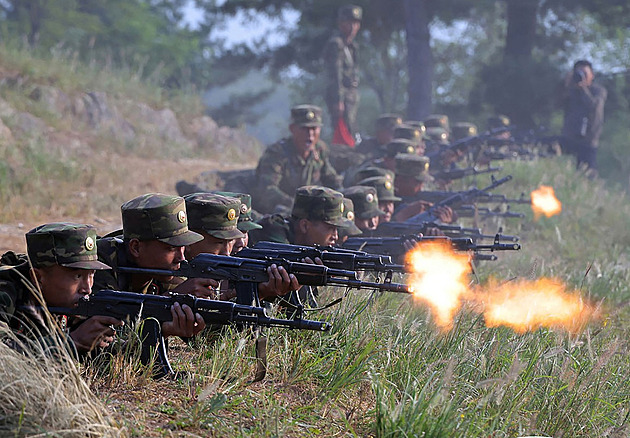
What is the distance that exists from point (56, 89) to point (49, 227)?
12212mm

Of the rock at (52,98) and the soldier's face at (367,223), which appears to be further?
the rock at (52,98)

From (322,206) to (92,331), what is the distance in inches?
115

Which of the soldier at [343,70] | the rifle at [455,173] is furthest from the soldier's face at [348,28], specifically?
the rifle at [455,173]

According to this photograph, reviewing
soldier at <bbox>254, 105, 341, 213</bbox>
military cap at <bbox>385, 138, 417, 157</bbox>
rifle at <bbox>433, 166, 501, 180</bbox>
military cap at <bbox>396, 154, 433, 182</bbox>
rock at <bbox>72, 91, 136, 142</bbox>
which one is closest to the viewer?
military cap at <bbox>396, 154, 433, 182</bbox>

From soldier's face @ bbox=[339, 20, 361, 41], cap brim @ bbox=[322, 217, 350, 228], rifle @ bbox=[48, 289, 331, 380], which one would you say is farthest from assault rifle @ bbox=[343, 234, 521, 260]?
soldier's face @ bbox=[339, 20, 361, 41]

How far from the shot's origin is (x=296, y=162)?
1103 centimetres

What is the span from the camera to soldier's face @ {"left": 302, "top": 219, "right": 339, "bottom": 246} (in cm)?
653

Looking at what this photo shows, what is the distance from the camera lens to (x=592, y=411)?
4418 millimetres

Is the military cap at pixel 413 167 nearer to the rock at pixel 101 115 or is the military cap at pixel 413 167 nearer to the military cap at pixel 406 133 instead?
the military cap at pixel 406 133

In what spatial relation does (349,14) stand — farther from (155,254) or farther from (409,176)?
(155,254)

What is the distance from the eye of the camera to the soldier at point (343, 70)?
16.2 m

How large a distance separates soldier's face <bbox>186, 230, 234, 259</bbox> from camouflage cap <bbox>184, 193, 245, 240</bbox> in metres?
0.05

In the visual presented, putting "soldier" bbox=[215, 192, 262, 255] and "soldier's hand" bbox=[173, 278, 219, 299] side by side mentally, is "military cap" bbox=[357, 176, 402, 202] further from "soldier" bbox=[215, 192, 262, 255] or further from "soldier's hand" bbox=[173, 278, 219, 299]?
"soldier's hand" bbox=[173, 278, 219, 299]

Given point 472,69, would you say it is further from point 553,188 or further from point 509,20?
point 553,188
